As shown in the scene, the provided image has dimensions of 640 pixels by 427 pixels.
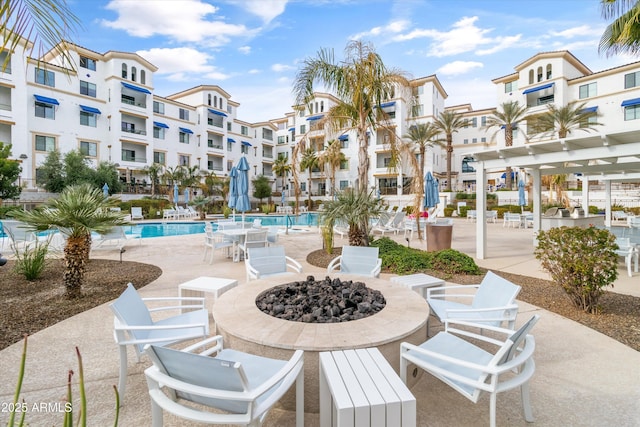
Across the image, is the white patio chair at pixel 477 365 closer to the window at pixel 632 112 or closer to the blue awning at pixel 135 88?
the window at pixel 632 112

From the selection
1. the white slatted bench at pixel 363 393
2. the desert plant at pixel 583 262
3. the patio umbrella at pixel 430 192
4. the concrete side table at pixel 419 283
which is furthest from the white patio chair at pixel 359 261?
the patio umbrella at pixel 430 192

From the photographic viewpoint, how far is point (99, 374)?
305 cm

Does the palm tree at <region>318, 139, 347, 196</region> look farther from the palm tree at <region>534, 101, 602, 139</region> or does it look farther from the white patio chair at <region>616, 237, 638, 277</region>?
the palm tree at <region>534, 101, 602, 139</region>

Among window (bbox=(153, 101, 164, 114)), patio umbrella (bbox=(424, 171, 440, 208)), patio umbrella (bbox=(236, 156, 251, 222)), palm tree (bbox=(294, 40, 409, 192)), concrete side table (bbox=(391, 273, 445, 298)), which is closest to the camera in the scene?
concrete side table (bbox=(391, 273, 445, 298))

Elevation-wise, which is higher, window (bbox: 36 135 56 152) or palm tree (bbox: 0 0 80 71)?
window (bbox: 36 135 56 152)

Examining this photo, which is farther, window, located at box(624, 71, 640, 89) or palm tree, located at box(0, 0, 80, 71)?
window, located at box(624, 71, 640, 89)

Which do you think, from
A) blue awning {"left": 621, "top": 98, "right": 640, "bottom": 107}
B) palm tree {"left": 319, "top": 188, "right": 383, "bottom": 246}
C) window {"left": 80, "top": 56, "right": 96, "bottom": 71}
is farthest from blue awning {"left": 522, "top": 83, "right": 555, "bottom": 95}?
window {"left": 80, "top": 56, "right": 96, "bottom": 71}

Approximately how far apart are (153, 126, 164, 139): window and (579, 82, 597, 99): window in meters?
42.6

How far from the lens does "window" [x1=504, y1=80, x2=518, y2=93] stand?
3462 cm

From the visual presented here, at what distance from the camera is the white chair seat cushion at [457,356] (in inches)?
90.9

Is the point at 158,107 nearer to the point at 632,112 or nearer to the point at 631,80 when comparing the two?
the point at 631,80

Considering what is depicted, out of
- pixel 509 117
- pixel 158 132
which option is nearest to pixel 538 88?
pixel 509 117

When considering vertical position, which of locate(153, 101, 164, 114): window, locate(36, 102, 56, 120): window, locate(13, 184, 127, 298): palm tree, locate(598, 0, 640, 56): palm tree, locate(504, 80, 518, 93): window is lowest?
locate(13, 184, 127, 298): palm tree

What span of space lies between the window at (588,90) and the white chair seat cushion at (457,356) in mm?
38491
